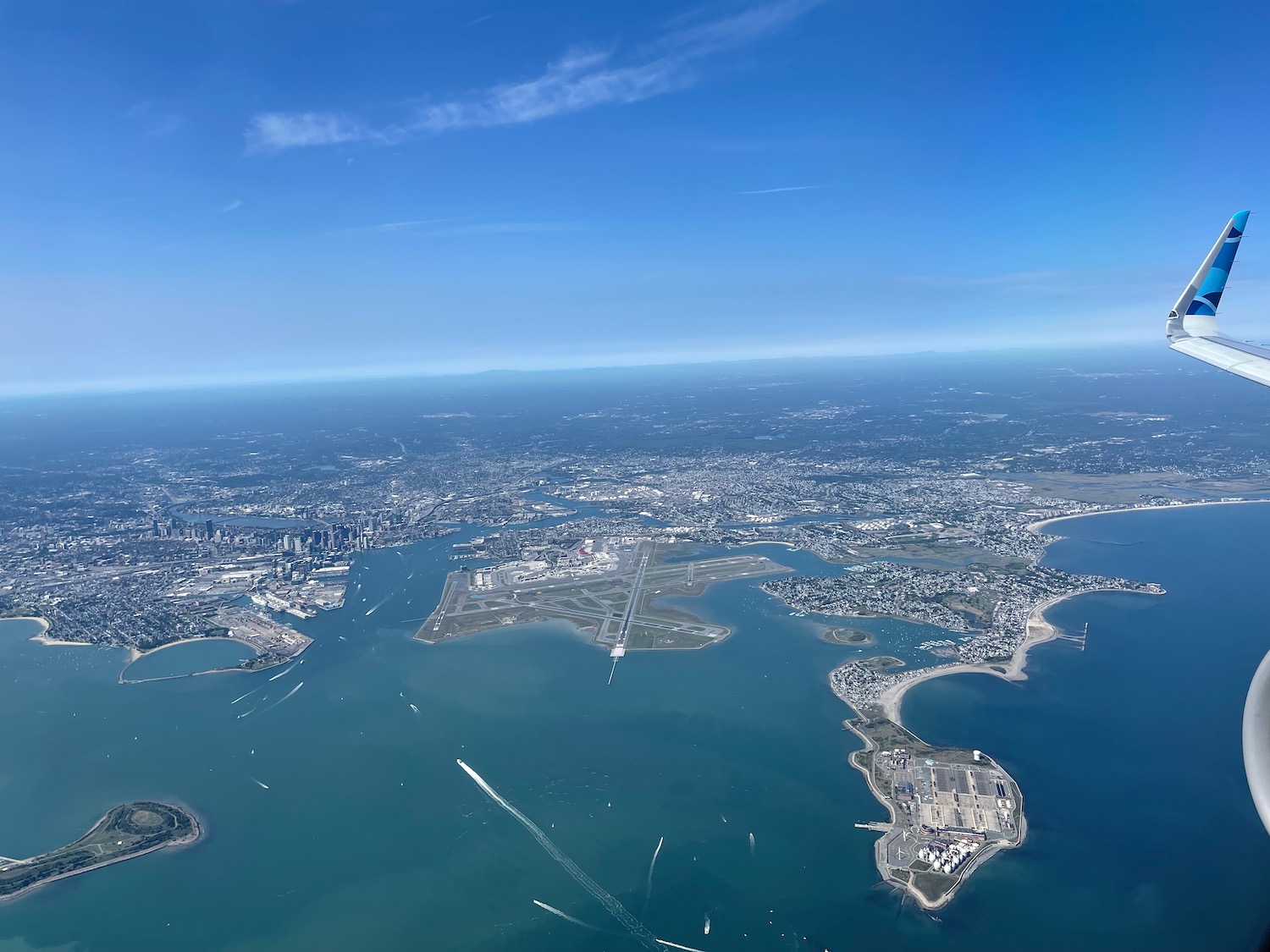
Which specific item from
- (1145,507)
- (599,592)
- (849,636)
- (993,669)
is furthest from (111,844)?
(1145,507)

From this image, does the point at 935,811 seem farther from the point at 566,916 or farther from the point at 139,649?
the point at 139,649

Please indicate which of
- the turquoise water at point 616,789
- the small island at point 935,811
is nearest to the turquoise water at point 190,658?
the turquoise water at point 616,789

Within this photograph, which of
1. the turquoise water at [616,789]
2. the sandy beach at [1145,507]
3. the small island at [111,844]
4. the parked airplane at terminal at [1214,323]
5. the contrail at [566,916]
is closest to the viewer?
the parked airplane at terminal at [1214,323]

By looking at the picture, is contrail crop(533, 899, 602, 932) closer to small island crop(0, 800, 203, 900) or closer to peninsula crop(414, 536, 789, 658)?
small island crop(0, 800, 203, 900)

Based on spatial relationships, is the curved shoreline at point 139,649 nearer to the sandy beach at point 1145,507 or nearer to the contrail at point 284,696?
the contrail at point 284,696

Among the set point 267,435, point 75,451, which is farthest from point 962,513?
point 75,451

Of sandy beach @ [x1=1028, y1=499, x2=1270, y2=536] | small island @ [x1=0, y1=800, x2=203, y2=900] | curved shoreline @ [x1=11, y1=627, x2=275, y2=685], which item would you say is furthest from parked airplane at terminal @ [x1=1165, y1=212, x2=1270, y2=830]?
sandy beach @ [x1=1028, y1=499, x2=1270, y2=536]
